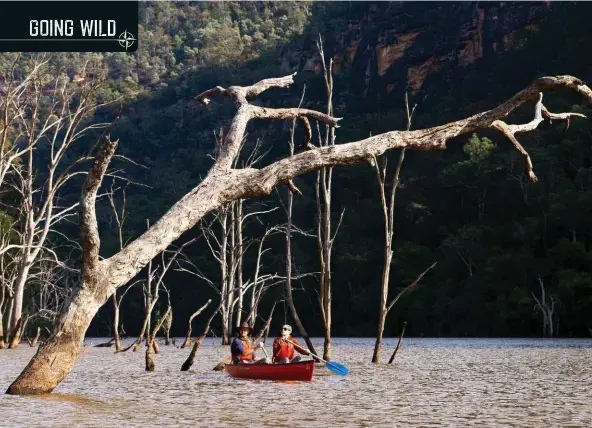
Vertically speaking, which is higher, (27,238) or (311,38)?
(311,38)

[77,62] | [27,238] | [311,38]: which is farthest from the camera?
[311,38]

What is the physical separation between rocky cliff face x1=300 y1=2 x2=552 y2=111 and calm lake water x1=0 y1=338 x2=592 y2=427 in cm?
8923

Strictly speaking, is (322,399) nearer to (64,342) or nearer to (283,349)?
(64,342)

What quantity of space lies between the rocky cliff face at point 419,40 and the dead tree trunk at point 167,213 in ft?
317

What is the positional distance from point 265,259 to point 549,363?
57349mm

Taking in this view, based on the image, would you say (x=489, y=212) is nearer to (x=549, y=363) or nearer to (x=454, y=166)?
(x=454, y=166)

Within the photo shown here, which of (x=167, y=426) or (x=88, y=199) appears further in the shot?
(x=88, y=199)

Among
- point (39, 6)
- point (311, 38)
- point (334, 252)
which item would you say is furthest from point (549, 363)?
point (311, 38)

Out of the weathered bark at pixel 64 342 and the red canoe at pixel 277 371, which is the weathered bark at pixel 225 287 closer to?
the red canoe at pixel 277 371

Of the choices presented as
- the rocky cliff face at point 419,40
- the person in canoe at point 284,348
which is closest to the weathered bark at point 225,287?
the person in canoe at point 284,348

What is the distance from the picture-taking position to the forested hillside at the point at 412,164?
7025 cm

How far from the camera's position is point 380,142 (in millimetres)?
15219

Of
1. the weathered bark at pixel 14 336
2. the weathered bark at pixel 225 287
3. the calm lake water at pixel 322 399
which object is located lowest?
the calm lake water at pixel 322 399

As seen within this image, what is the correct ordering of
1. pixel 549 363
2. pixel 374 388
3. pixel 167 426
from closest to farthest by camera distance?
pixel 167 426
pixel 374 388
pixel 549 363
